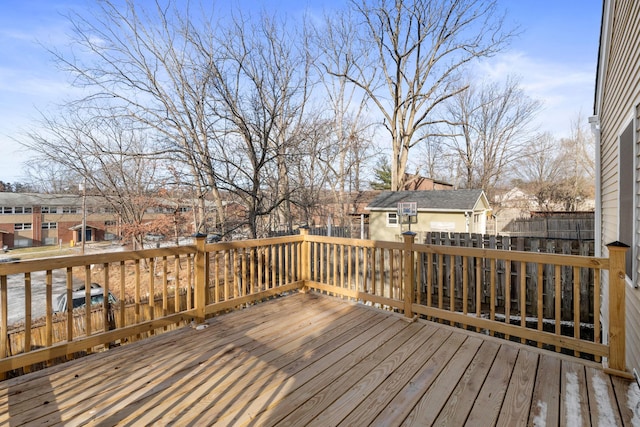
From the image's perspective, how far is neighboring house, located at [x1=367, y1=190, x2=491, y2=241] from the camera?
13789mm

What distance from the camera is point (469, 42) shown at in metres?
12.8

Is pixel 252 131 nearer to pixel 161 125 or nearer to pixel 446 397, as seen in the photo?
pixel 161 125

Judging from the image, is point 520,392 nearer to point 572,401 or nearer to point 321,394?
point 572,401

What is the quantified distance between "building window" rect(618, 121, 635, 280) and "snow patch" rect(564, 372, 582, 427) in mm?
1048

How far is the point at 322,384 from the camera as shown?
2139 millimetres

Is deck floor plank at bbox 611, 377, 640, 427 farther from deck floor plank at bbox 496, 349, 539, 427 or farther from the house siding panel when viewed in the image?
deck floor plank at bbox 496, 349, 539, 427

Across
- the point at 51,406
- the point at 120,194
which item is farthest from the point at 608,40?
the point at 120,194

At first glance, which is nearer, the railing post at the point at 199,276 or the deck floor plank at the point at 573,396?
the deck floor plank at the point at 573,396

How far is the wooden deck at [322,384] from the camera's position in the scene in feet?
5.89

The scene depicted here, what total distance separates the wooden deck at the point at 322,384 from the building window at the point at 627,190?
1.16 metres

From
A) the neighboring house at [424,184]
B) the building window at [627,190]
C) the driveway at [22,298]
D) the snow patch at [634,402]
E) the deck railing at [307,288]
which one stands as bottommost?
the driveway at [22,298]

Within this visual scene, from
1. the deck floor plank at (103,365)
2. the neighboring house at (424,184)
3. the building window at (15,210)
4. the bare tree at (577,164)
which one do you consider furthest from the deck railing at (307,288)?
the building window at (15,210)

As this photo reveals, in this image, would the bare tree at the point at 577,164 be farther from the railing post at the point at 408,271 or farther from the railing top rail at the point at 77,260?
the railing top rail at the point at 77,260

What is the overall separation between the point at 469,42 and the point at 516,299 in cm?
1168
